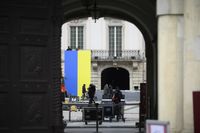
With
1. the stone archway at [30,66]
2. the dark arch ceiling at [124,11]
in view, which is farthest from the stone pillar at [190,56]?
the dark arch ceiling at [124,11]

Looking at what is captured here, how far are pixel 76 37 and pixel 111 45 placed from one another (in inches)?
142

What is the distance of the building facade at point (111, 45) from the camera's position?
55.8m

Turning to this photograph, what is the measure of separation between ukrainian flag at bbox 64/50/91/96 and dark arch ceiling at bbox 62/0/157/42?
48.1 ft

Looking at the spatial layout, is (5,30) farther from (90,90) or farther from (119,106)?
(90,90)

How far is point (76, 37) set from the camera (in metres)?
56.1

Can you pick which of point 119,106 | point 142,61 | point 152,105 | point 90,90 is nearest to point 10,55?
point 152,105

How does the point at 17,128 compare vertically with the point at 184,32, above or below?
below

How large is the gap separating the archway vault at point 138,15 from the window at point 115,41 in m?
34.6

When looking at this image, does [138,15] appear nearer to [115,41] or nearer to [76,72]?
[76,72]

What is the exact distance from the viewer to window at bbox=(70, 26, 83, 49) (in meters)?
55.7

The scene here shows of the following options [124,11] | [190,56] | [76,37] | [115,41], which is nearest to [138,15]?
[124,11]

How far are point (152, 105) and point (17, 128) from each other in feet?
27.5

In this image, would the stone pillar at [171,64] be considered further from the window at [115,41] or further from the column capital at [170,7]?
the window at [115,41]

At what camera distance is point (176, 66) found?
36.1 ft
